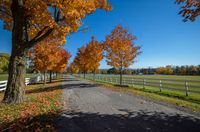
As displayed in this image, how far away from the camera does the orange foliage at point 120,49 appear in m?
18.7

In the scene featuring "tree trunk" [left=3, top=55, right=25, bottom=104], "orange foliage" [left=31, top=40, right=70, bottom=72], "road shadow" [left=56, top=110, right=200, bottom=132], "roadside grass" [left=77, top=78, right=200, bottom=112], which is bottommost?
"roadside grass" [left=77, top=78, right=200, bottom=112]

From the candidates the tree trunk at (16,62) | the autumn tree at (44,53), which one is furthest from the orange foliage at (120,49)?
the tree trunk at (16,62)

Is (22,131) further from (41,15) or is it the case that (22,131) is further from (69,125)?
(41,15)

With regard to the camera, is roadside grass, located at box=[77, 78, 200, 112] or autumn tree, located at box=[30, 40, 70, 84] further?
autumn tree, located at box=[30, 40, 70, 84]

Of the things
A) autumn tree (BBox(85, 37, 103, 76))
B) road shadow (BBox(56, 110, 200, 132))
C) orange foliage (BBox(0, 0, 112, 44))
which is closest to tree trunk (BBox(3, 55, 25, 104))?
orange foliage (BBox(0, 0, 112, 44))

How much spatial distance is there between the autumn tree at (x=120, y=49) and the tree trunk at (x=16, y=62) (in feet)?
41.5

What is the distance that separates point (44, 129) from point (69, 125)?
0.79 meters

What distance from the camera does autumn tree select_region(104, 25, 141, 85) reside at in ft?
61.3

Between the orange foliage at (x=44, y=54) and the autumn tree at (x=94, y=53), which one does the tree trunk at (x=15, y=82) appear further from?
the autumn tree at (x=94, y=53)

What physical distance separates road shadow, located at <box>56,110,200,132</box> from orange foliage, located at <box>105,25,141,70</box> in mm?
13124

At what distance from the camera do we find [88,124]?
4922mm

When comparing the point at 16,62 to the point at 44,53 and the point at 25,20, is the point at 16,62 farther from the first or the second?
the point at 44,53

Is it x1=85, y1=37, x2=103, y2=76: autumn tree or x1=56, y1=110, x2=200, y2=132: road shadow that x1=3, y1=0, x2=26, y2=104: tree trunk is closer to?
x1=56, y1=110, x2=200, y2=132: road shadow

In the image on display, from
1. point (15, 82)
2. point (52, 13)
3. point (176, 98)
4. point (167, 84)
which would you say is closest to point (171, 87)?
point (167, 84)
